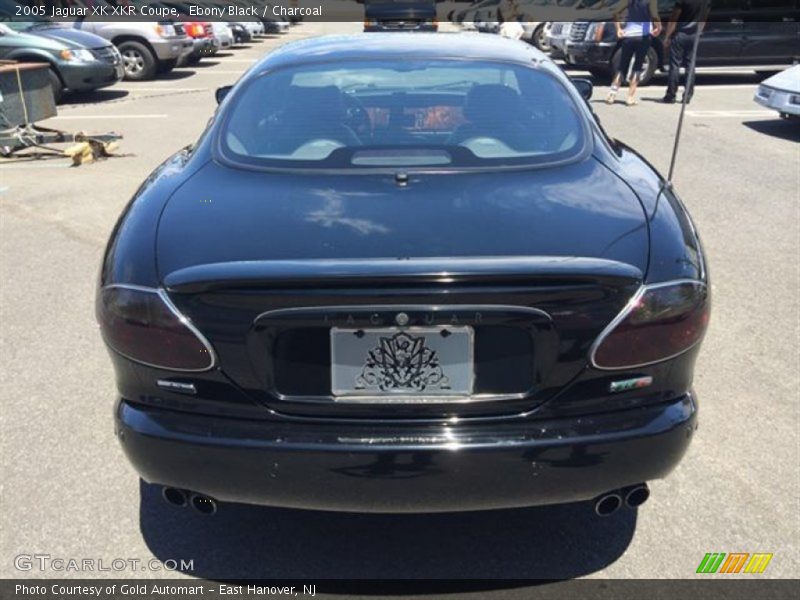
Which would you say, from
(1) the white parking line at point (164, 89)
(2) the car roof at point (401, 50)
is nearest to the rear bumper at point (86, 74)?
(1) the white parking line at point (164, 89)

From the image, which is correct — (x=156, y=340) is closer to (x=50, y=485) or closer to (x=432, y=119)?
(x=50, y=485)

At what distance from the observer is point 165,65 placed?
16969 millimetres

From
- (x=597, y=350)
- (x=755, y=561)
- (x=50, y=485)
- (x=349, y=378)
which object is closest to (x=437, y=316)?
(x=349, y=378)

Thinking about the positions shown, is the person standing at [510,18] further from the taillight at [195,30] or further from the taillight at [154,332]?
the taillight at [154,332]

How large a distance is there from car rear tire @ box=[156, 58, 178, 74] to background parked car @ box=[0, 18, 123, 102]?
3.51 meters

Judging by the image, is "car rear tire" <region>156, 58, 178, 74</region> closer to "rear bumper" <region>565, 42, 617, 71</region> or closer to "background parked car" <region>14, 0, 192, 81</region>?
Result: "background parked car" <region>14, 0, 192, 81</region>

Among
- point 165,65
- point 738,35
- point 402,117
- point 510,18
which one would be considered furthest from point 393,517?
point 510,18

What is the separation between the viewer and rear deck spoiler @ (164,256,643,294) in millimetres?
2053

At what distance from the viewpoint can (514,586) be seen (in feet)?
8.16

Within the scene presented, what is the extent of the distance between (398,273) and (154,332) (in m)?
0.71

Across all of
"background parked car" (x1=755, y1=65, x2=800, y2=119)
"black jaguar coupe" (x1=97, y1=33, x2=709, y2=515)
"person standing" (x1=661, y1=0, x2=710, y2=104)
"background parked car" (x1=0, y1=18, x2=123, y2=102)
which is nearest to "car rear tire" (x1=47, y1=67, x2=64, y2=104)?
"background parked car" (x1=0, y1=18, x2=123, y2=102)

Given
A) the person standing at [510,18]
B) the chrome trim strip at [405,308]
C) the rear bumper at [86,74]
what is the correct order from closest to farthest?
the chrome trim strip at [405,308], the rear bumper at [86,74], the person standing at [510,18]

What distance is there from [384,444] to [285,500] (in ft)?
1.15

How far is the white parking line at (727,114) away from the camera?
11.5m
